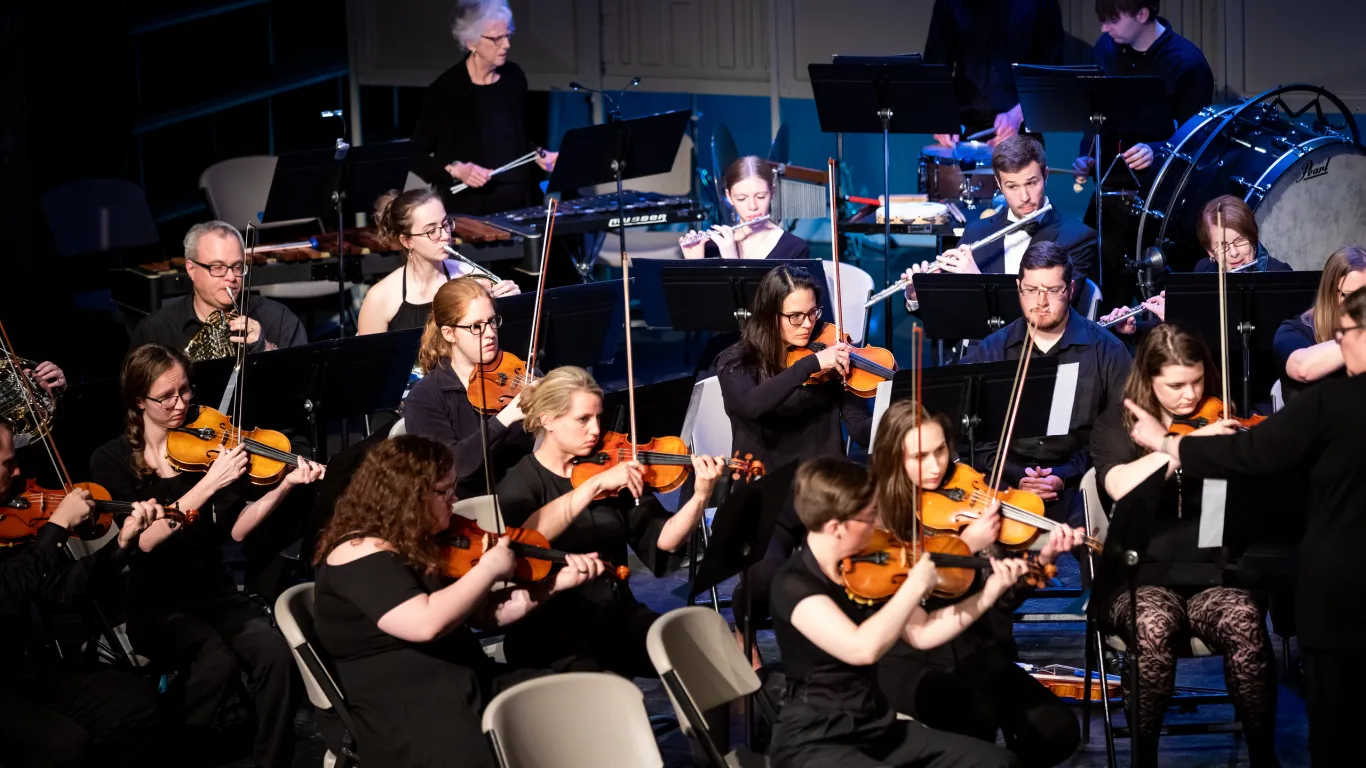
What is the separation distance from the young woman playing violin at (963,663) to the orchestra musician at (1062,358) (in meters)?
1.16

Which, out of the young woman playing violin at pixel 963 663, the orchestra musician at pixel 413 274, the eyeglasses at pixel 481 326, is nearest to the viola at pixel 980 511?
the young woman playing violin at pixel 963 663

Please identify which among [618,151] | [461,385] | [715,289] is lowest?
[461,385]

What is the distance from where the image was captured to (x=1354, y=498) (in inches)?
144

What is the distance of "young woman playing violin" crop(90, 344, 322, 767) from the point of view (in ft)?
14.5

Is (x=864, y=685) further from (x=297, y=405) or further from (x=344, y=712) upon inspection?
(x=297, y=405)

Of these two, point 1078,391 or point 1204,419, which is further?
point 1078,391

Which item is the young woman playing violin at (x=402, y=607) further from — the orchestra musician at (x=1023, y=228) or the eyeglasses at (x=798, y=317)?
the orchestra musician at (x=1023, y=228)

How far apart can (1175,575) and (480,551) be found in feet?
6.45

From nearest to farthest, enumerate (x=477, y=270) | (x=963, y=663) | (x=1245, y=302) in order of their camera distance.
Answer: (x=963, y=663), (x=1245, y=302), (x=477, y=270)

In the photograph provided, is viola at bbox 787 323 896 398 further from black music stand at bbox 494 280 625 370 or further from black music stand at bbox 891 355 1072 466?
black music stand at bbox 494 280 625 370

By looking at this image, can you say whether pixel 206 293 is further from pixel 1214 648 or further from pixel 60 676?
pixel 1214 648

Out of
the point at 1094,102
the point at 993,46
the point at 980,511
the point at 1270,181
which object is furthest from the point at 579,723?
the point at 993,46

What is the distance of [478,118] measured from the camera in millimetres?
8023

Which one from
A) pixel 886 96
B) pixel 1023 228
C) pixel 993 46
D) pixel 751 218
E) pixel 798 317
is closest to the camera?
pixel 798 317
